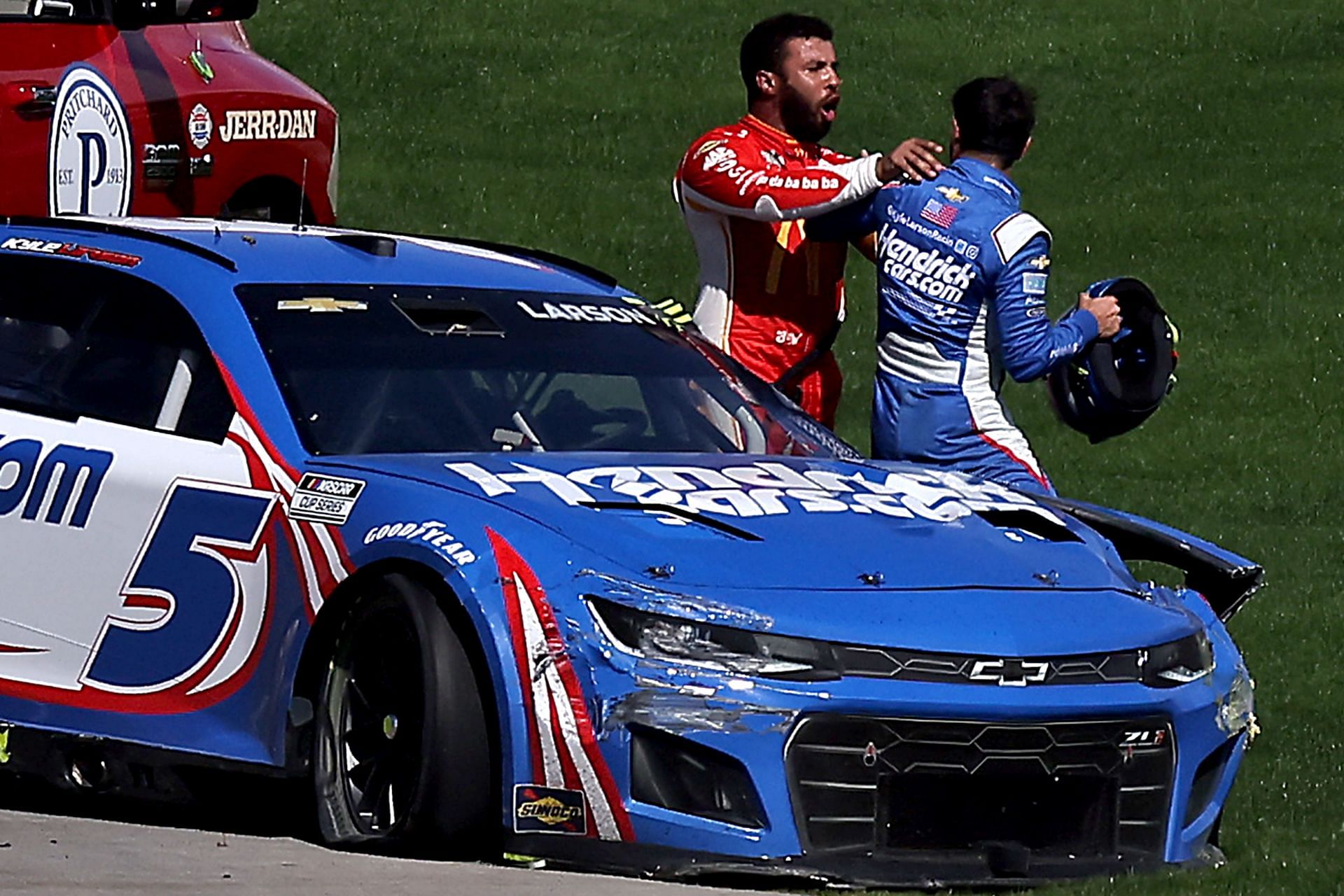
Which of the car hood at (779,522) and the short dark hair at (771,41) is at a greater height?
the short dark hair at (771,41)

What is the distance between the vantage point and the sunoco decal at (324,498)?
635 cm

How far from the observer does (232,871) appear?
18.7 feet

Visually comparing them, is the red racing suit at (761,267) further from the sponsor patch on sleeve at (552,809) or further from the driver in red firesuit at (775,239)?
the sponsor patch on sleeve at (552,809)

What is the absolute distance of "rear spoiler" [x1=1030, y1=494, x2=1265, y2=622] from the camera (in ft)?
22.7

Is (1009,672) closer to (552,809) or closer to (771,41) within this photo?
(552,809)

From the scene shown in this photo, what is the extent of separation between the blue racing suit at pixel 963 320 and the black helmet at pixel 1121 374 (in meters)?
0.14

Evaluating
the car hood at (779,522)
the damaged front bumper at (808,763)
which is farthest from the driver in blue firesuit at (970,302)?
the damaged front bumper at (808,763)

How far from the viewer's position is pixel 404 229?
21125 mm

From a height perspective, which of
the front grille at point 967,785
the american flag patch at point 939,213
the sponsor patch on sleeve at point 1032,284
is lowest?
the front grille at point 967,785

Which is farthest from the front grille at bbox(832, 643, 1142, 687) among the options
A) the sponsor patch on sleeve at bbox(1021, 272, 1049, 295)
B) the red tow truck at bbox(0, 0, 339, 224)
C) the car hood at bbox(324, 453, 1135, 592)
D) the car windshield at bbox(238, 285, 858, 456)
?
the red tow truck at bbox(0, 0, 339, 224)

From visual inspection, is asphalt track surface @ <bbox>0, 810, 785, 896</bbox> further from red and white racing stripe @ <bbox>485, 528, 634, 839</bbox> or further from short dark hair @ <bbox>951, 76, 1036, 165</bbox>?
short dark hair @ <bbox>951, 76, 1036, 165</bbox>

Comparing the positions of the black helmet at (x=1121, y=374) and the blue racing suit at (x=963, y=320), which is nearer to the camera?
the blue racing suit at (x=963, y=320)

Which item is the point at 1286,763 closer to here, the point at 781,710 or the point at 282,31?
the point at 781,710

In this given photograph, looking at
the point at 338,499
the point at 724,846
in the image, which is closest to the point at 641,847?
the point at 724,846
